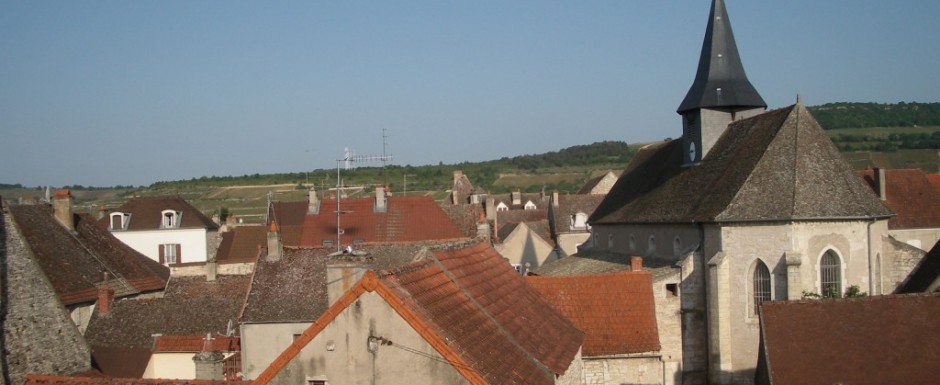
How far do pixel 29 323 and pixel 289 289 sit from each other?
924cm

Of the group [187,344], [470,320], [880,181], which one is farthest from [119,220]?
[470,320]

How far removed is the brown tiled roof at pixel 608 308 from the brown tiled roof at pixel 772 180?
4526 mm

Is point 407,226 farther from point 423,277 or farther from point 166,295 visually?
point 423,277

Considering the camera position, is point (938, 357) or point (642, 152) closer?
point (938, 357)

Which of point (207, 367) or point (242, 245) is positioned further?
point (242, 245)

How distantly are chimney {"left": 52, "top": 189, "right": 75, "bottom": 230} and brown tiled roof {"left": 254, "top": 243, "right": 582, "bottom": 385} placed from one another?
1849 cm

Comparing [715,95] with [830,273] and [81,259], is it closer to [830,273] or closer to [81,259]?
[830,273]

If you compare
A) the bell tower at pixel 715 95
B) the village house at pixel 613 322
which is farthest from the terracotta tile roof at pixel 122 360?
the bell tower at pixel 715 95

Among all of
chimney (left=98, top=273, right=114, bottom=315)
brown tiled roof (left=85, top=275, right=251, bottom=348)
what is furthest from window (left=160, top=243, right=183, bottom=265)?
chimney (left=98, top=273, right=114, bottom=315)

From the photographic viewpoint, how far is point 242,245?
5284 cm

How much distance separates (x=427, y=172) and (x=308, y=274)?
141755 mm

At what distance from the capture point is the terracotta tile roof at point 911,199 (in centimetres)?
4338

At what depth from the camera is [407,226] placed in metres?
36.7

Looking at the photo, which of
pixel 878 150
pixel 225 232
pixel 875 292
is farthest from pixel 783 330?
pixel 878 150
